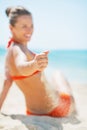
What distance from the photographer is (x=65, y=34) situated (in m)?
1.40

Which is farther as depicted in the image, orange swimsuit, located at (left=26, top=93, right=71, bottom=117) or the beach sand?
orange swimsuit, located at (left=26, top=93, right=71, bottom=117)

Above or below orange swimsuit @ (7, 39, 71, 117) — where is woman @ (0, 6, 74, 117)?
above

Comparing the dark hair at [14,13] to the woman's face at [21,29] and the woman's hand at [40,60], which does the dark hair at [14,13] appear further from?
the woman's hand at [40,60]

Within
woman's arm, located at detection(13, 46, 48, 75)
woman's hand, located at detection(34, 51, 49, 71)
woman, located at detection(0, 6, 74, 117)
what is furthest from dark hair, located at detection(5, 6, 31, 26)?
woman's hand, located at detection(34, 51, 49, 71)

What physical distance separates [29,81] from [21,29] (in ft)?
0.64

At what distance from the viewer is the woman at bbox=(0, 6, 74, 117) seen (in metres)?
1.03

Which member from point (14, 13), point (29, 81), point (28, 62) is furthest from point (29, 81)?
point (14, 13)

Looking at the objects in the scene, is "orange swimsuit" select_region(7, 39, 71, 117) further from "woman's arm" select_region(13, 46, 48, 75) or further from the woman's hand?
the woman's hand

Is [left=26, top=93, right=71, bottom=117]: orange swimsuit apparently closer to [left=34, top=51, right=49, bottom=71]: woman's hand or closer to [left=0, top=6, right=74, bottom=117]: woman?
[left=0, top=6, right=74, bottom=117]: woman

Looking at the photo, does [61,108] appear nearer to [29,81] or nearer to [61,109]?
[61,109]

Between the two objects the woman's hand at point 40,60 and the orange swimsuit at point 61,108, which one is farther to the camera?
the orange swimsuit at point 61,108

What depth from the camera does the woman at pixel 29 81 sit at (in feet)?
3.37

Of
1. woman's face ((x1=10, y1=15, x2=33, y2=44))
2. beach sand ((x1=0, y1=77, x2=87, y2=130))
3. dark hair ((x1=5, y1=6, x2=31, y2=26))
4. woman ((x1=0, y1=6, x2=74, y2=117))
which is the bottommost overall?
beach sand ((x1=0, y1=77, x2=87, y2=130))

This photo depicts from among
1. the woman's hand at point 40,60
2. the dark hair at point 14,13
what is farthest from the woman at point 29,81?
the woman's hand at point 40,60
